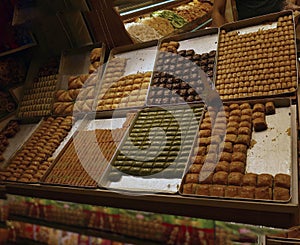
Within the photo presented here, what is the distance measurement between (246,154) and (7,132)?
2.71 m

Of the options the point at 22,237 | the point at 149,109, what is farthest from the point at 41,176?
the point at 149,109

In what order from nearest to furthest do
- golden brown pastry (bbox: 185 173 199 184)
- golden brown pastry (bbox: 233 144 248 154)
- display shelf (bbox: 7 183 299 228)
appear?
display shelf (bbox: 7 183 299 228)
golden brown pastry (bbox: 185 173 199 184)
golden brown pastry (bbox: 233 144 248 154)

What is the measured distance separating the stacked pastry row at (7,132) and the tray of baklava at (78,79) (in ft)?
1.73

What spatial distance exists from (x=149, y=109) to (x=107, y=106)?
1.70 ft

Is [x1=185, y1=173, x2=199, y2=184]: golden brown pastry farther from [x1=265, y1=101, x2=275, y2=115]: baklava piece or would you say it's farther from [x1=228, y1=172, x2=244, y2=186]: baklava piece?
[x1=265, y1=101, x2=275, y2=115]: baklava piece

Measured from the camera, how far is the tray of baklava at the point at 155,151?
2.40 meters

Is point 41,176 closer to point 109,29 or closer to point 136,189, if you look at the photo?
point 136,189

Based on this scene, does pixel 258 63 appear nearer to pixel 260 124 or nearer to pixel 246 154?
A: pixel 260 124

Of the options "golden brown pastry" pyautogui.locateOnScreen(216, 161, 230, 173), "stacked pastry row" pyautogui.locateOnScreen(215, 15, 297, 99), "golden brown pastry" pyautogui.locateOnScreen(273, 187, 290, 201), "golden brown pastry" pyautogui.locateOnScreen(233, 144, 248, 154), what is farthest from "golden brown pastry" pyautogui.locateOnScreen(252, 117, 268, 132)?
"golden brown pastry" pyautogui.locateOnScreen(273, 187, 290, 201)

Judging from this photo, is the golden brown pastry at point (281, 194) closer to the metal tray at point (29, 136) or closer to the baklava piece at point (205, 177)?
the baklava piece at point (205, 177)

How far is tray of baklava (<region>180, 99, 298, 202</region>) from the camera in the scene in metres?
2.03

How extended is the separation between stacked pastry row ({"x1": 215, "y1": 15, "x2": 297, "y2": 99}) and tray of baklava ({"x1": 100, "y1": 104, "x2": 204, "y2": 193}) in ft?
1.18

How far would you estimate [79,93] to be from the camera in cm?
369

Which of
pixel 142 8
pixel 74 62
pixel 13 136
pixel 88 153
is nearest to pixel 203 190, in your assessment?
pixel 88 153
